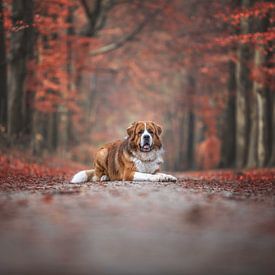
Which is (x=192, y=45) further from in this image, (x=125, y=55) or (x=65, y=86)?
(x=125, y=55)

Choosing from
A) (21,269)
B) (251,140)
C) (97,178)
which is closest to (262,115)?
(251,140)

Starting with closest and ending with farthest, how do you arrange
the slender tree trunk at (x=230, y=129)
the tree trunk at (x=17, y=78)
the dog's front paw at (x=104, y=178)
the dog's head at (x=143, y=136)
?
the dog's head at (x=143, y=136) < the dog's front paw at (x=104, y=178) < the tree trunk at (x=17, y=78) < the slender tree trunk at (x=230, y=129)

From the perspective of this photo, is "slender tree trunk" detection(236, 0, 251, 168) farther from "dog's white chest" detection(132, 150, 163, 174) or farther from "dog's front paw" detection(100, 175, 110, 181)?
"dog's white chest" detection(132, 150, 163, 174)

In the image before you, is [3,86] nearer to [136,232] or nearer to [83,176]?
[83,176]

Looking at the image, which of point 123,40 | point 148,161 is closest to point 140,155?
point 148,161

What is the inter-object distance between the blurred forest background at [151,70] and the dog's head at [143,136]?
636cm

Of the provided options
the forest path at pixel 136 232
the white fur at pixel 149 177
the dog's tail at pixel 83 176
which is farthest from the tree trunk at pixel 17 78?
the forest path at pixel 136 232

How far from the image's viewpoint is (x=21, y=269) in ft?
17.1

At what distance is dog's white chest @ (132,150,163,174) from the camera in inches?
521

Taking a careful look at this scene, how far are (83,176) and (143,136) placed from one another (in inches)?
75.6

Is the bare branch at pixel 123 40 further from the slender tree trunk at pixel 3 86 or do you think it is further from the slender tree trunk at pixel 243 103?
the slender tree trunk at pixel 3 86

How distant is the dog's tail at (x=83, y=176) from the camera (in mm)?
13891

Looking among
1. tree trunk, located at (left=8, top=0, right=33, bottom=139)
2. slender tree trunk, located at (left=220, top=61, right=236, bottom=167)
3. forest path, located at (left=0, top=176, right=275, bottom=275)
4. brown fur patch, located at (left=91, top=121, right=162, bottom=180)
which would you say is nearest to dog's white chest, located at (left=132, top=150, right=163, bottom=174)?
brown fur patch, located at (left=91, top=121, right=162, bottom=180)

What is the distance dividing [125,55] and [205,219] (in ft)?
139
